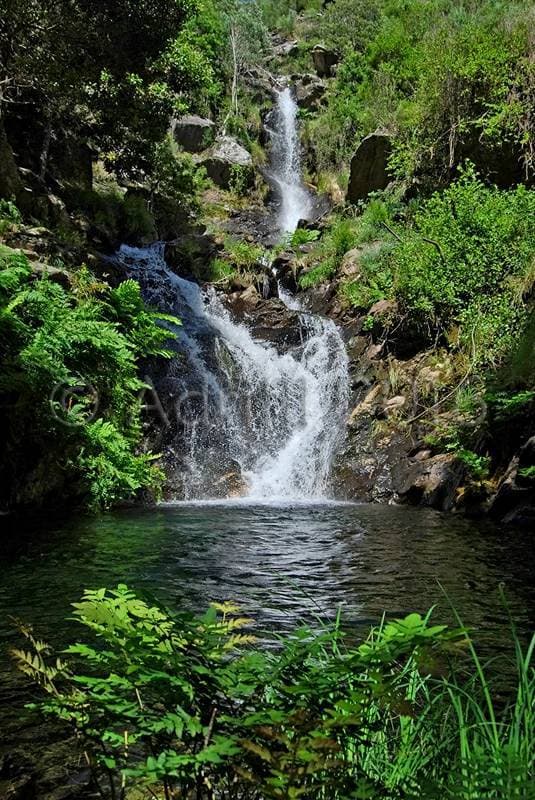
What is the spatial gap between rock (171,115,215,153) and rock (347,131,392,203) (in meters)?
9.83

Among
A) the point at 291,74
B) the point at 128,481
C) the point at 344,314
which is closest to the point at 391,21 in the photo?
the point at 291,74

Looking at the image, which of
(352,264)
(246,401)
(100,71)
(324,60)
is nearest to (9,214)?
(100,71)

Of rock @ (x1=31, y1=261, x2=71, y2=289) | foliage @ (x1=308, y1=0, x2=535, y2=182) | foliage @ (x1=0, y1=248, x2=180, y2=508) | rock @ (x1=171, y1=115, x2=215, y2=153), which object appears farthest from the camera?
rock @ (x1=171, y1=115, x2=215, y2=153)

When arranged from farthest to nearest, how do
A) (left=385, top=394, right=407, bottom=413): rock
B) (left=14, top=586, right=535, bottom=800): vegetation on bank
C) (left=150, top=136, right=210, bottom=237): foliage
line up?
(left=150, top=136, right=210, bottom=237): foliage, (left=385, top=394, right=407, bottom=413): rock, (left=14, top=586, right=535, bottom=800): vegetation on bank

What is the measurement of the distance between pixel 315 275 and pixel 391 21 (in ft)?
57.7

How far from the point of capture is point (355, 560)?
18.4 ft

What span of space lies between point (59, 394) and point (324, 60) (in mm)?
29979

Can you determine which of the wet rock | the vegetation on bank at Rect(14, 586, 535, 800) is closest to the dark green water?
the vegetation on bank at Rect(14, 586, 535, 800)

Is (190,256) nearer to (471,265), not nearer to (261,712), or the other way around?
(471,265)

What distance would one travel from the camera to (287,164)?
85.5 feet

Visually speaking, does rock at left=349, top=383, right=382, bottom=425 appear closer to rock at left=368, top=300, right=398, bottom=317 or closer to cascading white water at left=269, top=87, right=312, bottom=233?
rock at left=368, top=300, right=398, bottom=317

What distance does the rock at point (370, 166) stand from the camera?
661 inches

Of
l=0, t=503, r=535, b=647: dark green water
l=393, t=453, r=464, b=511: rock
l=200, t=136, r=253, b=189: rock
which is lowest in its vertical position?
l=0, t=503, r=535, b=647: dark green water

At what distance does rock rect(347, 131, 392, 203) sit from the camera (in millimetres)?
16797
